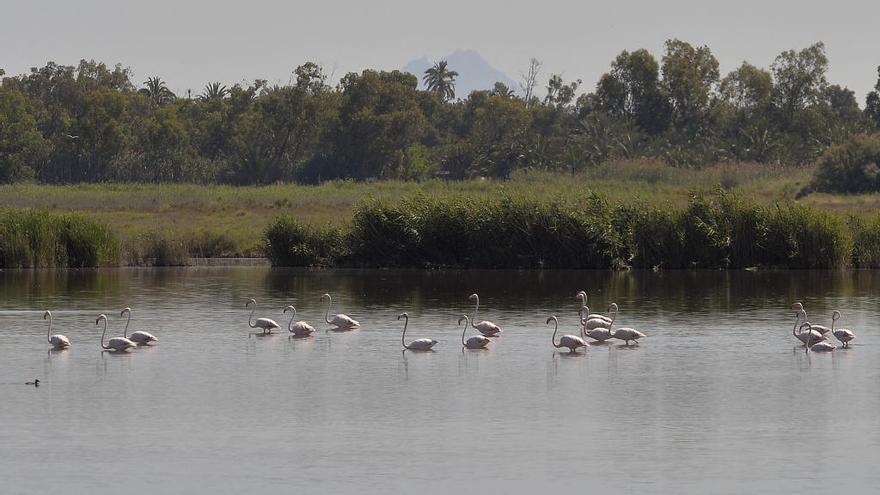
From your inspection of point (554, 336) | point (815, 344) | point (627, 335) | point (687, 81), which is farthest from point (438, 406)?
point (687, 81)

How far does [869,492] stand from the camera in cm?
1448

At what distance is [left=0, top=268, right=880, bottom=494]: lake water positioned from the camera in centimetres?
1544

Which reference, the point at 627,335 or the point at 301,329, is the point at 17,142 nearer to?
the point at 301,329

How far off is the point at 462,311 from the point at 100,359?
11063mm

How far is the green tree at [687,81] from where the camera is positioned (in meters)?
106

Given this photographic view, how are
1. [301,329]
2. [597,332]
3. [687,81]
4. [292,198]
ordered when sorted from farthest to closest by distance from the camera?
1. [687,81]
2. [292,198]
3. [301,329]
4. [597,332]

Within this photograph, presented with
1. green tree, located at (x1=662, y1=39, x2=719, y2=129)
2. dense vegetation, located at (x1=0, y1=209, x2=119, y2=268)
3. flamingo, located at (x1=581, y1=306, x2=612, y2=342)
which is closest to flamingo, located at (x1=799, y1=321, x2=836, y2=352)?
flamingo, located at (x1=581, y1=306, x2=612, y2=342)

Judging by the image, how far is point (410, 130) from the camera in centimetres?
11281

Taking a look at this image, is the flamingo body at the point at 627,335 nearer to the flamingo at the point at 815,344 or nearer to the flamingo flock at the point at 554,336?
the flamingo flock at the point at 554,336

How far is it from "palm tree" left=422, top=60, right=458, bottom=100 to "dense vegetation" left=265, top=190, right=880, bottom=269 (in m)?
125

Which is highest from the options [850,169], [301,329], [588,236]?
[850,169]

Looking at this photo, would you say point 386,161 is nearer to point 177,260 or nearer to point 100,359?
point 177,260

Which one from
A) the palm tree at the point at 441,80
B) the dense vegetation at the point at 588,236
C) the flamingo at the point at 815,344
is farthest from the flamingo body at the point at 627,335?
the palm tree at the point at 441,80

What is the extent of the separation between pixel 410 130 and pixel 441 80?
62.9m
